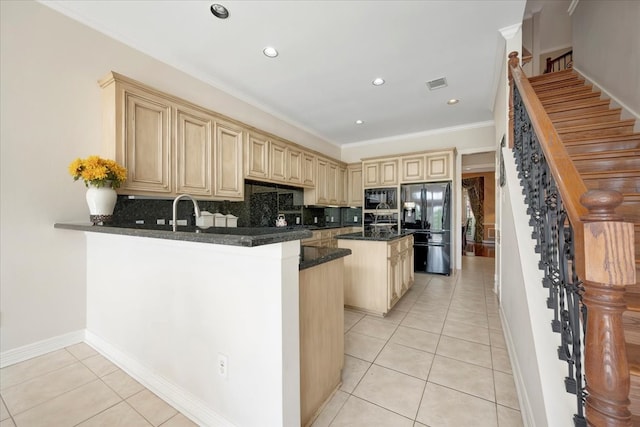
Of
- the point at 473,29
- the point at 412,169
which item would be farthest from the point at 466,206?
the point at 473,29

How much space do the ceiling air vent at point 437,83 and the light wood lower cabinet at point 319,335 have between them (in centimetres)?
298

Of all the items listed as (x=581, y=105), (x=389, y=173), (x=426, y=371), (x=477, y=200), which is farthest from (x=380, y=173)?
(x=477, y=200)

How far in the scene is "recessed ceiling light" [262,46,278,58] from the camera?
2.58 m

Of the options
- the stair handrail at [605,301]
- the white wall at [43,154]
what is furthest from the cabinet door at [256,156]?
the stair handrail at [605,301]

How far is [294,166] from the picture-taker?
4.21 metres

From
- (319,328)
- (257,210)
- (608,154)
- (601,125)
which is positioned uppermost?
(601,125)

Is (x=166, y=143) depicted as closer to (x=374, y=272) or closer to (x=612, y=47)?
(x=374, y=272)

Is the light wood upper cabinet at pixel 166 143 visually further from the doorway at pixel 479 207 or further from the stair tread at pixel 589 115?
the doorway at pixel 479 207

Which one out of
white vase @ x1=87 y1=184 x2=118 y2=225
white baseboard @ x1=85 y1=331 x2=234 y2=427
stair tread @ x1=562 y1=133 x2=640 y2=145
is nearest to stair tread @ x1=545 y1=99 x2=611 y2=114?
stair tread @ x1=562 y1=133 x2=640 y2=145

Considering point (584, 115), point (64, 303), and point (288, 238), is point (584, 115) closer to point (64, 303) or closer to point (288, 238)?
point (288, 238)

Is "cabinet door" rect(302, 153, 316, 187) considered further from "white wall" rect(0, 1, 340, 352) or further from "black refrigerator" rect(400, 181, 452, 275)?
"white wall" rect(0, 1, 340, 352)

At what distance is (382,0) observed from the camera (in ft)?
6.57

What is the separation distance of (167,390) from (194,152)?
7.05 ft

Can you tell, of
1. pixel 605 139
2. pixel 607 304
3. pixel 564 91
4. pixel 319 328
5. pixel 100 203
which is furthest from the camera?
pixel 564 91
